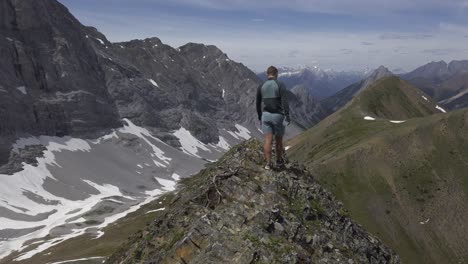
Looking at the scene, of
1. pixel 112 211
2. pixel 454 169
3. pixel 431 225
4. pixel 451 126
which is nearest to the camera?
pixel 431 225

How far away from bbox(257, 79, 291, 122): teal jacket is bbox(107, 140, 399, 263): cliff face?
2889mm

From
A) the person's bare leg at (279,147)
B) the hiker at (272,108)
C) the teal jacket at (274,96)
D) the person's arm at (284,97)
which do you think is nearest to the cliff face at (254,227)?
the person's bare leg at (279,147)

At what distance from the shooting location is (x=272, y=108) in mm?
21641

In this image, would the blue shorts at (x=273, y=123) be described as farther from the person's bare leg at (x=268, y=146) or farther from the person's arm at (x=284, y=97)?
the person's arm at (x=284, y=97)

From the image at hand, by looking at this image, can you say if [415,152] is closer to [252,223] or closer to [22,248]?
[22,248]

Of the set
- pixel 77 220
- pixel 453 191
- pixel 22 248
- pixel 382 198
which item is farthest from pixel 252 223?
pixel 77 220

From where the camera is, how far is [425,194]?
14200cm

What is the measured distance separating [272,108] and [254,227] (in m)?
6.08

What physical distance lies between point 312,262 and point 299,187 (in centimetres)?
476

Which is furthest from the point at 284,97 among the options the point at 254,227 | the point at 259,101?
the point at 254,227

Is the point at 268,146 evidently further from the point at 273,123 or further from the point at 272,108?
the point at 272,108

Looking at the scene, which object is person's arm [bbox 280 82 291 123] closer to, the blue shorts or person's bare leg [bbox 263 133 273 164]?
the blue shorts

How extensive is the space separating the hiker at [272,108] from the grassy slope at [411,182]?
114 metres

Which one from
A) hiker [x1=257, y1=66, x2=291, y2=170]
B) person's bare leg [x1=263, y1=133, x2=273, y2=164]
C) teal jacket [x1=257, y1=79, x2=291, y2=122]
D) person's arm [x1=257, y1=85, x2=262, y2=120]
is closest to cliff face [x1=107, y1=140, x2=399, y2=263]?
person's bare leg [x1=263, y1=133, x2=273, y2=164]
